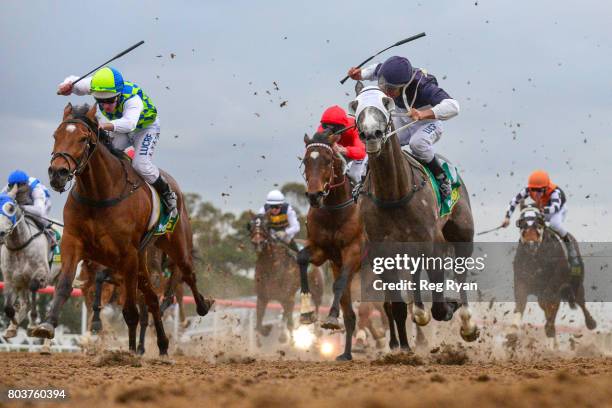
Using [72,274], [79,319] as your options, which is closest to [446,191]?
[72,274]

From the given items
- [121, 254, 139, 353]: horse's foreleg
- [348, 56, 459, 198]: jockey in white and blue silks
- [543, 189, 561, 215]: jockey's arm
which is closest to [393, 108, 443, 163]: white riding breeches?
[348, 56, 459, 198]: jockey in white and blue silks

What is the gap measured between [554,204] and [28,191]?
827cm

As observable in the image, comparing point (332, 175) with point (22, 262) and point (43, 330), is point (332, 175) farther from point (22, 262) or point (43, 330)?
point (22, 262)

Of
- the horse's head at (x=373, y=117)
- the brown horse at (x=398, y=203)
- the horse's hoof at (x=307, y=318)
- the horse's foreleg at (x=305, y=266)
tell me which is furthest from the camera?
the horse's foreleg at (x=305, y=266)

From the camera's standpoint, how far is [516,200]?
573 inches

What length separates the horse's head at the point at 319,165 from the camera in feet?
29.4

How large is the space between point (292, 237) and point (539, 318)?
4.54m

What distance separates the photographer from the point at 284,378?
5949mm

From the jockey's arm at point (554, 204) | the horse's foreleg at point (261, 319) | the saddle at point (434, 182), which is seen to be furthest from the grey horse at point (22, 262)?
the jockey's arm at point (554, 204)

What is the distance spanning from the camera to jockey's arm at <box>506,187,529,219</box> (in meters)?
14.3

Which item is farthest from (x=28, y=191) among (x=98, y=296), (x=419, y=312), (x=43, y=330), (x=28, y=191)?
(x=419, y=312)

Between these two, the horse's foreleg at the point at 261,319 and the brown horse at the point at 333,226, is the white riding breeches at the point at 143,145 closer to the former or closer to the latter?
the brown horse at the point at 333,226

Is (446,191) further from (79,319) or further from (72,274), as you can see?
(79,319)

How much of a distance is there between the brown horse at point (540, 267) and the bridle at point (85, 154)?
7.53m
